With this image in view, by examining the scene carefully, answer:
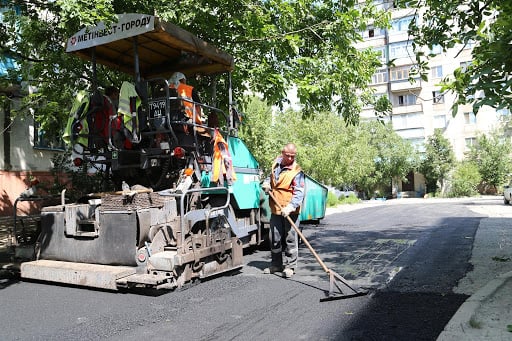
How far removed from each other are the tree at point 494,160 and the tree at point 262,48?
3582 cm

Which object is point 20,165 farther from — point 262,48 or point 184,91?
point 184,91

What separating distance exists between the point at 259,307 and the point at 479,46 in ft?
14.2

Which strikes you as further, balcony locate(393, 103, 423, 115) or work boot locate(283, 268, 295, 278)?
balcony locate(393, 103, 423, 115)

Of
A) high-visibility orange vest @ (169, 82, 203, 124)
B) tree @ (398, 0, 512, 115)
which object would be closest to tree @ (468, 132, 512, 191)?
tree @ (398, 0, 512, 115)

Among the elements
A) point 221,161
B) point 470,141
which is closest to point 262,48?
point 221,161

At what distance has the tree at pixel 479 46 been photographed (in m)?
4.47

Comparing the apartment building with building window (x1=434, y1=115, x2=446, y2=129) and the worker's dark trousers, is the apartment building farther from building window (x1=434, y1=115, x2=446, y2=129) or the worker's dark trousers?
the worker's dark trousers

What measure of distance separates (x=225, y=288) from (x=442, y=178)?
1632 inches

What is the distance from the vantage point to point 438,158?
42.7 metres

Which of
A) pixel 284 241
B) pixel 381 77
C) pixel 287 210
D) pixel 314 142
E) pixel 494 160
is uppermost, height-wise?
pixel 381 77

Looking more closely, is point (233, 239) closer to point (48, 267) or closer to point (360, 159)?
point (48, 267)

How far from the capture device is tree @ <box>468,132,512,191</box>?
134 feet

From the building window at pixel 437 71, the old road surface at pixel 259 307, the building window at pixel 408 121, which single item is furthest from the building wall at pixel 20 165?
the building window at pixel 437 71

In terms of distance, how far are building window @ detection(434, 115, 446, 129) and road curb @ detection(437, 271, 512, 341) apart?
46.9m
